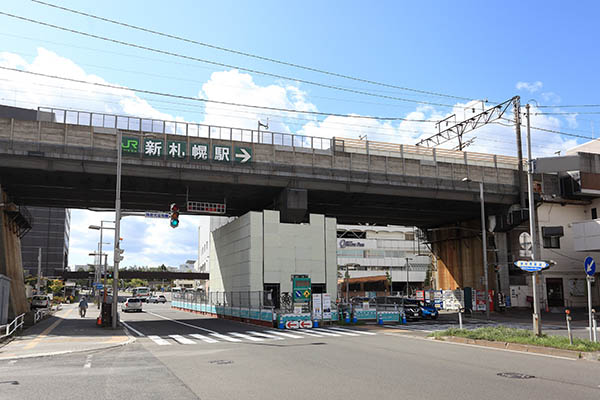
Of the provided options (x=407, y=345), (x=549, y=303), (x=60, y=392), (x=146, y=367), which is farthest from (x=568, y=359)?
(x=549, y=303)

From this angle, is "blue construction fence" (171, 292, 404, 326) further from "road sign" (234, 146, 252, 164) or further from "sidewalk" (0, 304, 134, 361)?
"road sign" (234, 146, 252, 164)

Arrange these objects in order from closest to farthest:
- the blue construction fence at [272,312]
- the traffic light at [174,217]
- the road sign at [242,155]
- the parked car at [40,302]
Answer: the traffic light at [174,217]
the blue construction fence at [272,312]
the road sign at [242,155]
the parked car at [40,302]

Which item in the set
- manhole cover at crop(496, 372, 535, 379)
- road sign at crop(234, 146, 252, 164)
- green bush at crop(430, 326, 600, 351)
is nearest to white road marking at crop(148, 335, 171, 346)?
green bush at crop(430, 326, 600, 351)

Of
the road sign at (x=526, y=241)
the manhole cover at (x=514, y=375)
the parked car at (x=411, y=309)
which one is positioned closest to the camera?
the manhole cover at (x=514, y=375)

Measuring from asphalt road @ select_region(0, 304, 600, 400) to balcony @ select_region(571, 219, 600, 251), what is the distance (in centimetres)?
3162

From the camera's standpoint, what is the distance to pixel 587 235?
44406mm

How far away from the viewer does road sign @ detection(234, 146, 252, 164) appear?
37.1 m

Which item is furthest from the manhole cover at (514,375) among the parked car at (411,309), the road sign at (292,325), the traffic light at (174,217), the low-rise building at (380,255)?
the low-rise building at (380,255)

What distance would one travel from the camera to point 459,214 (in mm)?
52281

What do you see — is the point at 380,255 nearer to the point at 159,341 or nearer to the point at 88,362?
the point at 159,341

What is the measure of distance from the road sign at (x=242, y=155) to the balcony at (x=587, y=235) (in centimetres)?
2990

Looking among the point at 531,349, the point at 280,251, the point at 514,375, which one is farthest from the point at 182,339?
the point at 280,251

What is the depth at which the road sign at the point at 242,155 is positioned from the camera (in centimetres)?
3709

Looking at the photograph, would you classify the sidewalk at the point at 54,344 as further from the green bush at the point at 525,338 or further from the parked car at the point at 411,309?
the parked car at the point at 411,309
